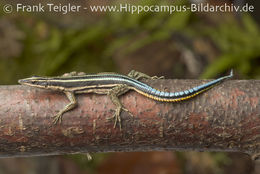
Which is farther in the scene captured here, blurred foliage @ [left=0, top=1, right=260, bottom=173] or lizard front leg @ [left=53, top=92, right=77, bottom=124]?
blurred foliage @ [left=0, top=1, right=260, bottom=173]

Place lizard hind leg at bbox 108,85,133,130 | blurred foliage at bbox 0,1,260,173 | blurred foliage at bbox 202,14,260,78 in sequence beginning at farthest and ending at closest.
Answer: blurred foliage at bbox 0,1,260,173 → blurred foliage at bbox 202,14,260,78 → lizard hind leg at bbox 108,85,133,130

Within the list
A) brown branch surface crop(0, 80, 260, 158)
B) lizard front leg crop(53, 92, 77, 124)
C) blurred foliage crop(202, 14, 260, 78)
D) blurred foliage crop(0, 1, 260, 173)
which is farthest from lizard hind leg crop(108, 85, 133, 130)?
blurred foliage crop(0, 1, 260, 173)

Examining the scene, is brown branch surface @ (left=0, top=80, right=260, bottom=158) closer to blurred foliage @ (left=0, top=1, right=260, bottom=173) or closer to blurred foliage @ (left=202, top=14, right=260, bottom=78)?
blurred foliage @ (left=202, top=14, right=260, bottom=78)

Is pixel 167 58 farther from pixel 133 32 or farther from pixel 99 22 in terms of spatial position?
pixel 99 22

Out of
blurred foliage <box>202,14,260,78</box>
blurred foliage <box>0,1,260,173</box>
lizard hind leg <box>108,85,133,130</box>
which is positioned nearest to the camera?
lizard hind leg <box>108,85,133,130</box>

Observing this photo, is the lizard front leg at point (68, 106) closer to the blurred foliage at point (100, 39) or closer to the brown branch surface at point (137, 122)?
the brown branch surface at point (137, 122)

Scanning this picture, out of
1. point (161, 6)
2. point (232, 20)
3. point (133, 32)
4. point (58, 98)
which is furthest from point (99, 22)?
point (58, 98)

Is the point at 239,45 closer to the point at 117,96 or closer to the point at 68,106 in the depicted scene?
the point at 117,96

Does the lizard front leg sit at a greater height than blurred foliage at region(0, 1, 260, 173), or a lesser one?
lesser

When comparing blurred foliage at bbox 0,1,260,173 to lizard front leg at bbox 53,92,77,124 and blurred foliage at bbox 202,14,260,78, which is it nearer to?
blurred foliage at bbox 202,14,260,78
